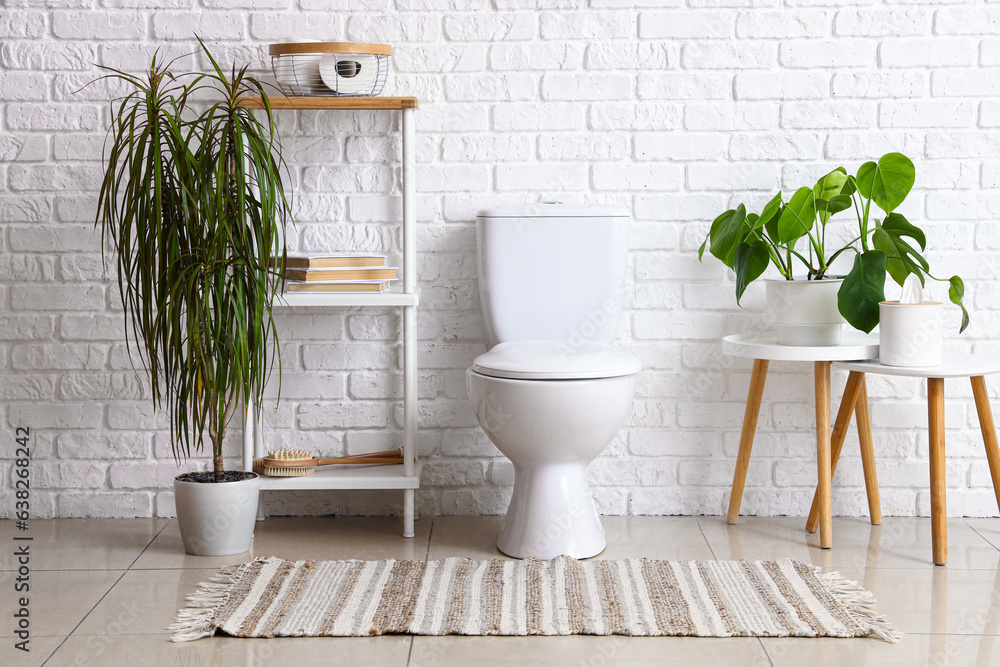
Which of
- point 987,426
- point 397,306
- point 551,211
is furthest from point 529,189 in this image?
point 987,426

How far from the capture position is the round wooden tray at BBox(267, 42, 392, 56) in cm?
204

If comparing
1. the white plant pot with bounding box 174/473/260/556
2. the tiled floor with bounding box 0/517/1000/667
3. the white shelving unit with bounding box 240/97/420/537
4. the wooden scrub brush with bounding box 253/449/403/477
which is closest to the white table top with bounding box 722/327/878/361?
the tiled floor with bounding box 0/517/1000/667

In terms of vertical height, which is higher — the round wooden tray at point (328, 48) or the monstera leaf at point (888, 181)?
the round wooden tray at point (328, 48)

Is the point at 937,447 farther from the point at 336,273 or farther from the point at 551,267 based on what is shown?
the point at 336,273

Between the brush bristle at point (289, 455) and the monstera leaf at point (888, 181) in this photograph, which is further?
the brush bristle at point (289, 455)

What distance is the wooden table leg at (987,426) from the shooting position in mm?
1975

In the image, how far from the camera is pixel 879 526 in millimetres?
2271

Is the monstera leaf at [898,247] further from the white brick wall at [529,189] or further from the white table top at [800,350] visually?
the white brick wall at [529,189]

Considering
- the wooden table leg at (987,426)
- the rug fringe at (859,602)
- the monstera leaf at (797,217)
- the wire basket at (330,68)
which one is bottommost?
the rug fringe at (859,602)

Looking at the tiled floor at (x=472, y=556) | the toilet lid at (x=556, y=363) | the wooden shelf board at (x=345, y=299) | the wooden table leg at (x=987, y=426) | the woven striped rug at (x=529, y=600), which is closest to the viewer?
the tiled floor at (x=472, y=556)

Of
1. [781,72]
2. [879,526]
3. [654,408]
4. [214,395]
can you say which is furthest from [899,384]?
[214,395]

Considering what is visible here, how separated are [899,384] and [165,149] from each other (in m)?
1.96

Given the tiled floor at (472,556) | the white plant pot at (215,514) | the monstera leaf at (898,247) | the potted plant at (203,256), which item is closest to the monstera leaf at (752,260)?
the monstera leaf at (898,247)

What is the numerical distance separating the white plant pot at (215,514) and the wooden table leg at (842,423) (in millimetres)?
1328
